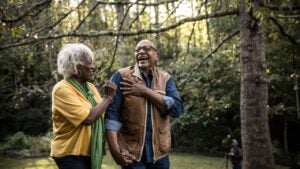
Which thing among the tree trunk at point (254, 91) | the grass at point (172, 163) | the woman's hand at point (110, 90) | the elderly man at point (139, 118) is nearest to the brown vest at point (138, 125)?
the elderly man at point (139, 118)

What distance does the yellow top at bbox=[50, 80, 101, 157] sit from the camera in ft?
10.4

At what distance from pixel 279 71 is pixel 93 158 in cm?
1401

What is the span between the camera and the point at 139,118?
3.47m

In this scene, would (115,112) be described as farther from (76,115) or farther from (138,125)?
(76,115)

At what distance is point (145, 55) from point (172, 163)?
13931 millimetres

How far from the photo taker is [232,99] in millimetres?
18422

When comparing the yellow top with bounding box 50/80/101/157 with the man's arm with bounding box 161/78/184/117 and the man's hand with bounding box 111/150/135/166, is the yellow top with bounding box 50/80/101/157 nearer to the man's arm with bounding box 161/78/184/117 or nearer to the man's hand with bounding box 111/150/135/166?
the man's hand with bounding box 111/150/135/166

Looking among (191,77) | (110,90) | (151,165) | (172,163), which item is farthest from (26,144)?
(110,90)

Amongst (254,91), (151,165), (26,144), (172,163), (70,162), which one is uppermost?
(254,91)

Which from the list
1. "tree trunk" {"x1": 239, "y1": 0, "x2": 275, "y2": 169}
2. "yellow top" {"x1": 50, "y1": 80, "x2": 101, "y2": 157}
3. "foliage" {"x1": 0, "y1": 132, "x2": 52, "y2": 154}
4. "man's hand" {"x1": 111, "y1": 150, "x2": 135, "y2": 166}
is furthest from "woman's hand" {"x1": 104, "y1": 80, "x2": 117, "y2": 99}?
"foliage" {"x1": 0, "y1": 132, "x2": 52, "y2": 154}

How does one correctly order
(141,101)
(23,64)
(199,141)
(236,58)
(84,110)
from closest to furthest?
(84,110) → (141,101) → (236,58) → (199,141) → (23,64)

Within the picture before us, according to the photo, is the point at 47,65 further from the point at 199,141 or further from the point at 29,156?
the point at 199,141

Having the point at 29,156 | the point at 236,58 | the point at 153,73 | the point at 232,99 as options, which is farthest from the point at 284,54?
the point at 153,73

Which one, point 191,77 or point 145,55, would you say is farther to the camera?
point 191,77
